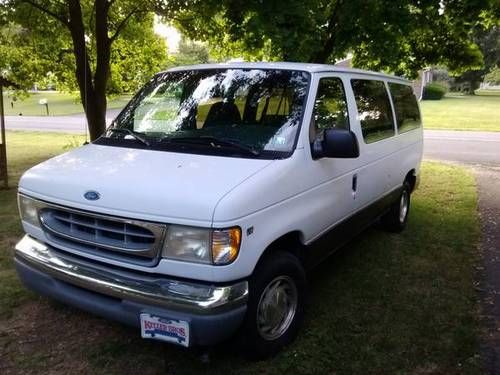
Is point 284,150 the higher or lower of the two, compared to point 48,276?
higher

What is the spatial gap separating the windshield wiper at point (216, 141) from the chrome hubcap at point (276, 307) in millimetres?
895

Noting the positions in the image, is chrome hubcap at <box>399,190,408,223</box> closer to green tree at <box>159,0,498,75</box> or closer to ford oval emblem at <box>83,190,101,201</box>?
green tree at <box>159,0,498,75</box>

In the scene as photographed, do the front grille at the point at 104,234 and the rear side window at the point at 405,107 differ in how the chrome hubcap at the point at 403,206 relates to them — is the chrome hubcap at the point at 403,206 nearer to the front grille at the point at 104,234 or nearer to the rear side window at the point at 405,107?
the rear side window at the point at 405,107

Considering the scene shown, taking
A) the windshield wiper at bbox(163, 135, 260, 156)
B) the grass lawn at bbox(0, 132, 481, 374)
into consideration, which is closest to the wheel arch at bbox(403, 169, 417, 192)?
the grass lawn at bbox(0, 132, 481, 374)

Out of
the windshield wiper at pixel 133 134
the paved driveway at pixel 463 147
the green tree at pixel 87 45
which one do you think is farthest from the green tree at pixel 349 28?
the paved driveway at pixel 463 147

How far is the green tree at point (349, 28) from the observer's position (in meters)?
6.94

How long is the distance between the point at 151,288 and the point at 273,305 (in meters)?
0.94

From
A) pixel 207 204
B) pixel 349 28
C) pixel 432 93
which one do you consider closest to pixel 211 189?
pixel 207 204

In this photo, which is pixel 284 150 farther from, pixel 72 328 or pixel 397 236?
pixel 397 236

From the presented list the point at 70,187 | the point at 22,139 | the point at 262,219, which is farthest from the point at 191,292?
the point at 22,139

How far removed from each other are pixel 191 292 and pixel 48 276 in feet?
3.60

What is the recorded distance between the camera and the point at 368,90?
508cm

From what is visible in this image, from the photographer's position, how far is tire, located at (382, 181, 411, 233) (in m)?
6.30

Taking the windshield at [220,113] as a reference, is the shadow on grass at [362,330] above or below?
below
